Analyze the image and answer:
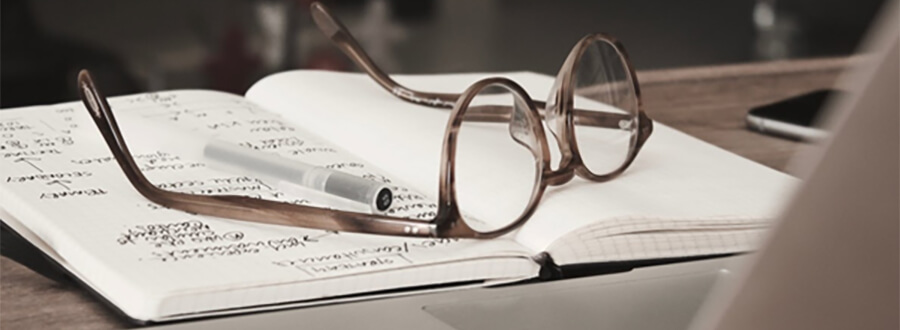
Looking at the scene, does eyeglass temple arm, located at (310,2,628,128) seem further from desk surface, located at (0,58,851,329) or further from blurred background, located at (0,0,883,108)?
blurred background, located at (0,0,883,108)

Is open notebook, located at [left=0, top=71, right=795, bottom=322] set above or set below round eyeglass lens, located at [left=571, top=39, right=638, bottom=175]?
below

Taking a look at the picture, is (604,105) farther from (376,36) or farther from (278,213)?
(376,36)

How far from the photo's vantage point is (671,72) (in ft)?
3.46

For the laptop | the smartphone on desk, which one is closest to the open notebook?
the smartphone on desk

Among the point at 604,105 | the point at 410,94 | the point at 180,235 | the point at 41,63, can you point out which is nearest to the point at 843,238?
the point at 180,235

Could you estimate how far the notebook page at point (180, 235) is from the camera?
489 mm

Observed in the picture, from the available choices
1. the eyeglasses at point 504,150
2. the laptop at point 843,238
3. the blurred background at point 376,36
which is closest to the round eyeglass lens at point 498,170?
the eyeglasses at point 504,150

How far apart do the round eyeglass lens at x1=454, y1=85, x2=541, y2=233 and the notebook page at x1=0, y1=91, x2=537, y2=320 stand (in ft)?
0.08

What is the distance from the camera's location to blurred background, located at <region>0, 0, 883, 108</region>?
2262mm

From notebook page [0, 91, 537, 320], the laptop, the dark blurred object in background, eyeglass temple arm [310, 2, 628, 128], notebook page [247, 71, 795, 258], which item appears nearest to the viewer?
the laptop

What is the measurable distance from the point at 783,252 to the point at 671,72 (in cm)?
85

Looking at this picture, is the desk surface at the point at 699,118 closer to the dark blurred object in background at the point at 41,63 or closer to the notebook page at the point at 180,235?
the notebook page at the point at 180,235

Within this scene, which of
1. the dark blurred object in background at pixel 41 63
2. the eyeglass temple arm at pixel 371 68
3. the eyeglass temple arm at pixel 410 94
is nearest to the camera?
the eyeglass temple arm at pixel 410 94

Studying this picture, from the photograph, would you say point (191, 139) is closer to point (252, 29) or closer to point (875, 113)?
point (875, 113)
